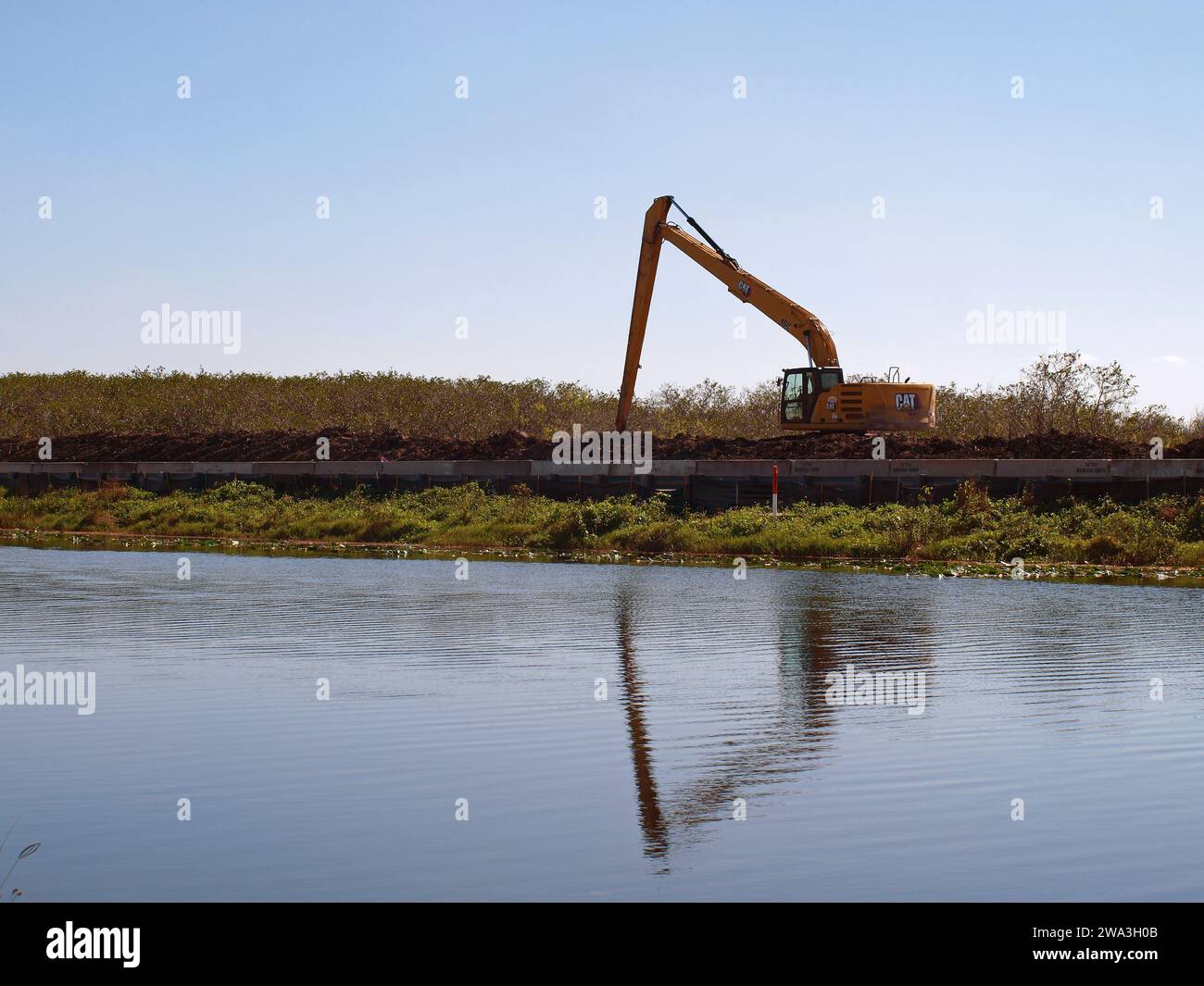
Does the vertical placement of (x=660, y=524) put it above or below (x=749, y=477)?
below

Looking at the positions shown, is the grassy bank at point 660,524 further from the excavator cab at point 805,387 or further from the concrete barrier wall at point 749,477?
the excavator cab at point 805,387

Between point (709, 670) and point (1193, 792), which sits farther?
point (709, 670)

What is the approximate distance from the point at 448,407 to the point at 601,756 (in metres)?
60.6

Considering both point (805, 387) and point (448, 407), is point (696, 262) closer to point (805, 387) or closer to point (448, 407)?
point (805, 387)

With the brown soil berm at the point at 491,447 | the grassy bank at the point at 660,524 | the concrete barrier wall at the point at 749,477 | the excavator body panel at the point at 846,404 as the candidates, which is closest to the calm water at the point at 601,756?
the grassy bank at the point at 660,524

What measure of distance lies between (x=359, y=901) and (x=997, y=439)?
37.4 metres

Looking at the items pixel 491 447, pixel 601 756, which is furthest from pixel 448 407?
pixel 601 756

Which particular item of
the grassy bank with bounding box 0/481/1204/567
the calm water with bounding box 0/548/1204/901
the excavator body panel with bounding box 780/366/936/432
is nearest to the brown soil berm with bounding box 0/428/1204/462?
the excavator body panel with bounding box 780/366/936/432

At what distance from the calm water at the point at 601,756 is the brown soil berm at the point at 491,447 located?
19.5 m

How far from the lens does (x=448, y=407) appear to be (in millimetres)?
70812

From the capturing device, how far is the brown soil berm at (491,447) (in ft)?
130

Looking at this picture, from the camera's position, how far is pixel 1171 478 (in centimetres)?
3247
